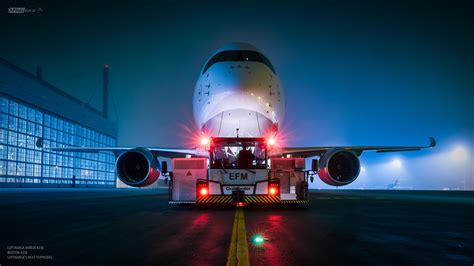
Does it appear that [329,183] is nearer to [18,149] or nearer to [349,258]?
[349,258]

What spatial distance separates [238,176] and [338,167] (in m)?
4.23

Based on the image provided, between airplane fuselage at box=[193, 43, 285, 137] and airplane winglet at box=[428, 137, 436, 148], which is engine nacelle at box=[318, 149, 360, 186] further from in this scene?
airplane winglet at box=[428, 137, 436, 148]

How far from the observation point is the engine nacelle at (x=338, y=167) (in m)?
14.3

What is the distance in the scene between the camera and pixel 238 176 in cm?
1179

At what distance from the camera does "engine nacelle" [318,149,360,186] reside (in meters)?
14.3

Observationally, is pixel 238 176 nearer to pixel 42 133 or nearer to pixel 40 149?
pixel 40 149

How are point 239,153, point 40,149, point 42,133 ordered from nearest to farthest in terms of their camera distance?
point 239,153
point 40,149
point 42,133

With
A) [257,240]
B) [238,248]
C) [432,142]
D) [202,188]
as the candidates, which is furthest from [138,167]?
[432,142]

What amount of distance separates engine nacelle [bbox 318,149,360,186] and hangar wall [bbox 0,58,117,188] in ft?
120

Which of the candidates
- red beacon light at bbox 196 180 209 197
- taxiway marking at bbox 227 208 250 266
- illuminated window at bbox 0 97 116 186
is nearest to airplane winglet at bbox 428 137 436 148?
red beacon light at bbox 196 180 209 197

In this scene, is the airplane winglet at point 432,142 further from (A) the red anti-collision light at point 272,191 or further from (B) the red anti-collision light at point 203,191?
(B) the red anti-collision light at point 203,191

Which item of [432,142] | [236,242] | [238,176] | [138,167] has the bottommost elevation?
[236,242]

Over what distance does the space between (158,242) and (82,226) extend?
2603 millimetres

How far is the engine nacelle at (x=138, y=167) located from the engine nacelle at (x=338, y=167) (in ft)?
17.2
